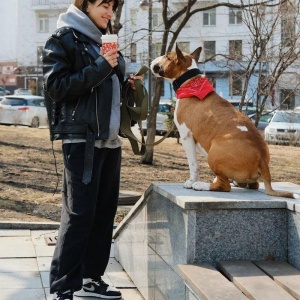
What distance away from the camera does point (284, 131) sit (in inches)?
971

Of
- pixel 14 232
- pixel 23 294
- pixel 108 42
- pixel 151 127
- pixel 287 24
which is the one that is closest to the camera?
pixel 108 42

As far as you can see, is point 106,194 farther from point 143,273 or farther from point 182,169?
point 182,169

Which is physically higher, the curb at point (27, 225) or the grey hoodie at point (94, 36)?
the grey hoodie at point (94, 36)

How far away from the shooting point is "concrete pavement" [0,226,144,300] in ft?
17.6

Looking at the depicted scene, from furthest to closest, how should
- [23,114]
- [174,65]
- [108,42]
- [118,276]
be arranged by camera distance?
[23,114], [118,276], [174,65], [108,42]

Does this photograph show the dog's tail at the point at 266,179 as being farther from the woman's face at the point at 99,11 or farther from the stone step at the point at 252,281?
the woman's face at the point at 99,11

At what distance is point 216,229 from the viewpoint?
4.16 metres

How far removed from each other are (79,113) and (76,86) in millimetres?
217

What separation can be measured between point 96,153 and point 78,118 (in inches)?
12.0

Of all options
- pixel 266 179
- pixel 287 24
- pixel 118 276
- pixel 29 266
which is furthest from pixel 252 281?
pixel 287 24

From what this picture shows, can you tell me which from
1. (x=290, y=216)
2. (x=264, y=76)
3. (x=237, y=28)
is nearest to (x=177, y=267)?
(x=290, y=216)

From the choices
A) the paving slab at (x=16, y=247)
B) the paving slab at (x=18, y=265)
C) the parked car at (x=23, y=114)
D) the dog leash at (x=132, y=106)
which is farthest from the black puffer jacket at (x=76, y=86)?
the parked car at (x=23, y=114)

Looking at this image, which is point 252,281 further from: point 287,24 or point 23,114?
point 23,114

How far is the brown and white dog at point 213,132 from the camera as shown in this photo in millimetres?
4562
